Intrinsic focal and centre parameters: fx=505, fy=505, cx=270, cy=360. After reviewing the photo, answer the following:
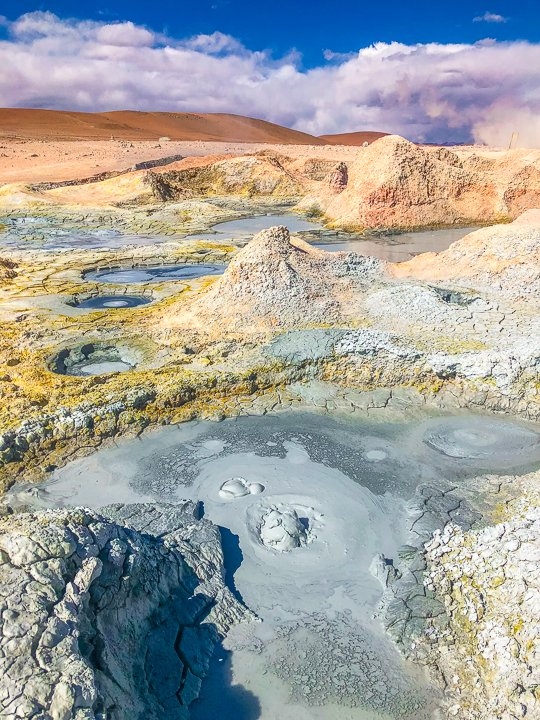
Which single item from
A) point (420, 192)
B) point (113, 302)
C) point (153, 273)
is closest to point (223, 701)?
point (113, 302)

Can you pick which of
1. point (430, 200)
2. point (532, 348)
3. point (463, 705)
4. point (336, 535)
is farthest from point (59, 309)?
point (430, 200)

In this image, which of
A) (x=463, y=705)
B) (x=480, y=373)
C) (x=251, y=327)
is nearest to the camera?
(x=463, y=705)

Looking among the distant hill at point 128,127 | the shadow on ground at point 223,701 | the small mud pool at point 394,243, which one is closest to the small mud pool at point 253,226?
the small mud pool at point 394,243

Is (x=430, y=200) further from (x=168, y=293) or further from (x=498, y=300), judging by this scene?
(x=168, y=293)

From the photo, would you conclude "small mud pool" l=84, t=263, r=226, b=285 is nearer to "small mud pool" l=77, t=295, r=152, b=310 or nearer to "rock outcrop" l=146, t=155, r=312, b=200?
"small mud pool" l=77, t=295, r=152, b=310

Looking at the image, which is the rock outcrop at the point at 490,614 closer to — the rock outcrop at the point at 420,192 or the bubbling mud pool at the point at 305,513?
the bubbling mud pool at the point at 305,513

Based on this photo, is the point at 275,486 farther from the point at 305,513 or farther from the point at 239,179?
the point at 239,179
